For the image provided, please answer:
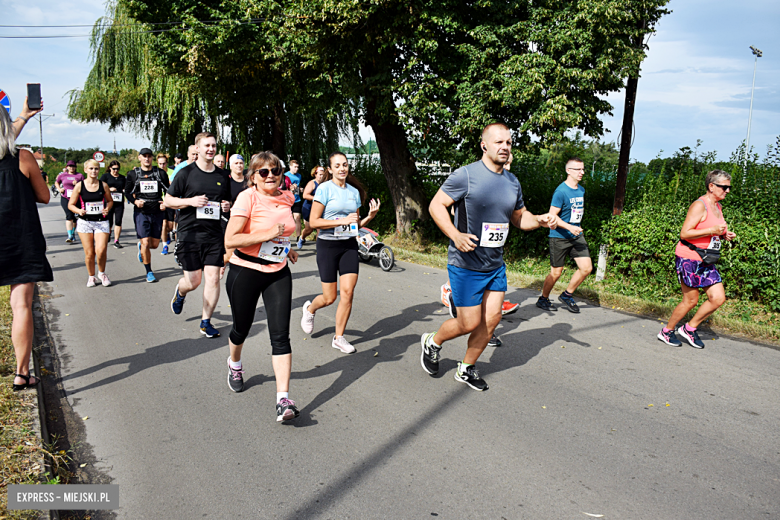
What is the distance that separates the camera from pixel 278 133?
65.6 feet

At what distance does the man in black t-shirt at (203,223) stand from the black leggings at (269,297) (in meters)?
1.91

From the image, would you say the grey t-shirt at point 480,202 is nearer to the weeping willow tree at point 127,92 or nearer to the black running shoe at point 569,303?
the black running shoe at point 569,303

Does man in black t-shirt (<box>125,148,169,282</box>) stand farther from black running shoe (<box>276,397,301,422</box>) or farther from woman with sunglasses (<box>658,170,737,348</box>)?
woman with sunglasses (<box>658,170,737,348</box>)

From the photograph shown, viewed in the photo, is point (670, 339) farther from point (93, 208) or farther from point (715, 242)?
point (93, 208)

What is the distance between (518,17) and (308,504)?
30.3 feet

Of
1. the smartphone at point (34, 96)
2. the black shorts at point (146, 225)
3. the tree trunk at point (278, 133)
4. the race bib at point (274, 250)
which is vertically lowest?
the black shorts at point (146, 225)

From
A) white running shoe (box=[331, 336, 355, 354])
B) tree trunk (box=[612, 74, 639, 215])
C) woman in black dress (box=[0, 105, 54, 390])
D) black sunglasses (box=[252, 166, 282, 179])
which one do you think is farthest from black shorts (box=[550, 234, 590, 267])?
woman in black dress (box=[0, 105, 54, 390])

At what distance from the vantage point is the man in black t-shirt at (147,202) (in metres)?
8.93

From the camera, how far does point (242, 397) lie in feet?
14.5

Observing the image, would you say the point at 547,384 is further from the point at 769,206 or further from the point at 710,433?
the point at 769,206

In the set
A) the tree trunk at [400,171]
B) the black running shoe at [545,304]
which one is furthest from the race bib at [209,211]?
the tree trunk at [400,171]

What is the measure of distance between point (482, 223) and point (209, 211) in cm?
321

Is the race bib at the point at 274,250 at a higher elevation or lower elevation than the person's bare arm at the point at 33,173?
lower

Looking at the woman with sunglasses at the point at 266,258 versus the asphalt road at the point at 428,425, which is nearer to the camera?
the asphalt road at the point at 428,425
